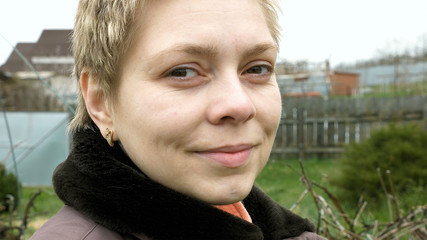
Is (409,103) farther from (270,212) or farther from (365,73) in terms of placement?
(365,73)

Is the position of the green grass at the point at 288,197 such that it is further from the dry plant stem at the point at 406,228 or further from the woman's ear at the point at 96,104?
the woman's ear at the point at 96,104

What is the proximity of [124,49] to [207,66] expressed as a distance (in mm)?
219

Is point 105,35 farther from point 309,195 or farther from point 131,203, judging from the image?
point 309,195

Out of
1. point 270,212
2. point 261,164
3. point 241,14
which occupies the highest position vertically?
point 241,14

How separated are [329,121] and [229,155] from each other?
10.5 meters

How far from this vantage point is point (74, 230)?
1.06 m

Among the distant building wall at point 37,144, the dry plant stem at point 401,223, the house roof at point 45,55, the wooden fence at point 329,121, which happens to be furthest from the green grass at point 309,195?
the distant building wall at point 37,144

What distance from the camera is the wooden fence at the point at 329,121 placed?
10844mm

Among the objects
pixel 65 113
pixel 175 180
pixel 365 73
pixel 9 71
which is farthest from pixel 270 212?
pixel 365 73

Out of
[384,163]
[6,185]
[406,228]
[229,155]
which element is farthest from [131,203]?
[384,163]

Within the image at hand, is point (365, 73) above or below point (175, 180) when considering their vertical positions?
below

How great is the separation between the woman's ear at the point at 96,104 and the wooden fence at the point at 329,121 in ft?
33.1

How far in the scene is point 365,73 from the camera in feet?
91.8

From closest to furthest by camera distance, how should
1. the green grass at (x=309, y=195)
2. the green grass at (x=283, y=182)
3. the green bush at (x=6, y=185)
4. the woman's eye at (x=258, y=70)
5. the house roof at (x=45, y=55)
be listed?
the woman's eye at (x=258, y=70) → the house roof at (x=45, y=55) → the green grass at (x=309, y=195) → the green bush at (x=6, y=185) → the green grass at (x=283, y=182)
